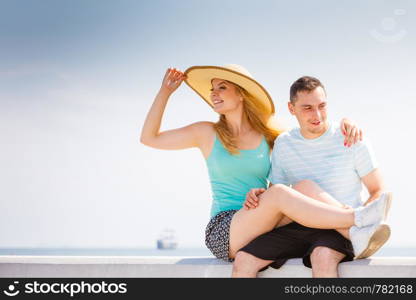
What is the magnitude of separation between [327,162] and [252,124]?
2.31 ft

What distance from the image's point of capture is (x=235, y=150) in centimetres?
362

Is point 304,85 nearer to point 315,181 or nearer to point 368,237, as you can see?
point 315,181

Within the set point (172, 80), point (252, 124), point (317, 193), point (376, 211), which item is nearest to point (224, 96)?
point (252, 124)

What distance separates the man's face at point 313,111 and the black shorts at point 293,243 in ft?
1.94

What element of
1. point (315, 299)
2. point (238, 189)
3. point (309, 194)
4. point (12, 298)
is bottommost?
point (315, 299)

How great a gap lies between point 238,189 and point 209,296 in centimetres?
79

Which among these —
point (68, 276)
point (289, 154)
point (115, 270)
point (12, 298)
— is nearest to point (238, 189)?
point (289, 154)

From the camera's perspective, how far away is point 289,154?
136 inches

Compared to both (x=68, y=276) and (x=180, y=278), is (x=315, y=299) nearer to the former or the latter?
(x=180, y=278)

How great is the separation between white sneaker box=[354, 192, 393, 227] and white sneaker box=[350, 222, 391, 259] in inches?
1.1

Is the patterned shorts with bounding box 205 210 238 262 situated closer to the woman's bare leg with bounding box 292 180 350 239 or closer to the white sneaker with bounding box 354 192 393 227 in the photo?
the woman's bare leg with bounding box 292 180 350 239

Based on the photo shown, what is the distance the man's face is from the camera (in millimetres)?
3342

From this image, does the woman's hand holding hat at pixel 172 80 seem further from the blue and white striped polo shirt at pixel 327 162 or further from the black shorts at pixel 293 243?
the black shorts at pixel 293 243

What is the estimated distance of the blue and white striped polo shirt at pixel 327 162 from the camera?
327cm
